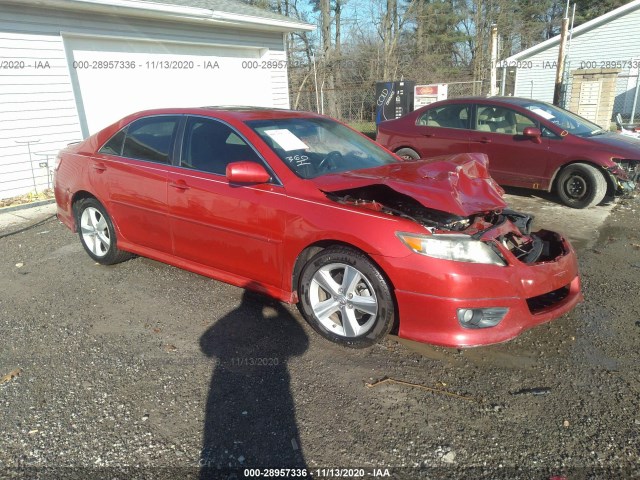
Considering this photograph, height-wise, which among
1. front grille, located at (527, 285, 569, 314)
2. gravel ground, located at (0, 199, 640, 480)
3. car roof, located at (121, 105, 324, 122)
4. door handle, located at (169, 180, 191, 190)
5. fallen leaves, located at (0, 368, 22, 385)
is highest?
car roof, located at (121, 105, 324, 122)

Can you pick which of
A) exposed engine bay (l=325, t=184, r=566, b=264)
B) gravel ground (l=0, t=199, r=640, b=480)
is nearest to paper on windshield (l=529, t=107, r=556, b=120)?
gravel ground (l=0, t=199, r=640, b=480)

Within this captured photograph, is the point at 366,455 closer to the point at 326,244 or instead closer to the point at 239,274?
the point at 326,244

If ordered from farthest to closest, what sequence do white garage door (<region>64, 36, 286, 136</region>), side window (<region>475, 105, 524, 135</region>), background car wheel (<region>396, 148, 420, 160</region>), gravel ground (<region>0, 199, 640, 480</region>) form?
white garage door (<region>64, 36, 286, 136</region>)
background car wheel (<region>396, 148, 420, 160</region>)
side window (<region>475, 105, 524, 135</region>)
gravel ground (<region>0, 199, 640, 480</region>)

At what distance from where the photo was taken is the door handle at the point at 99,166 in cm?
444

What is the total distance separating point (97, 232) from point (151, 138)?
123 centimetres

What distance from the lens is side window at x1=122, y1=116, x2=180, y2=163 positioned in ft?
13.3

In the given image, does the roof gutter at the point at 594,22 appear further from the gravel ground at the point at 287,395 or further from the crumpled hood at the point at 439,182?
the gravel ground at the point at 287,395

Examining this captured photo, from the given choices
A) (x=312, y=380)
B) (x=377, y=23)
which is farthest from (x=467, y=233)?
(x=377, y=23)

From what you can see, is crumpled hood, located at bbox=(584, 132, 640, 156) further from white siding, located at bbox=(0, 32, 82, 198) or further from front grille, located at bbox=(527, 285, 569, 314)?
white siding, located at bbox=(0, 32, 82, 198)

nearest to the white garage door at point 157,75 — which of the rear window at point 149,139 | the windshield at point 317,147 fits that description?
the rear window at point 149,139

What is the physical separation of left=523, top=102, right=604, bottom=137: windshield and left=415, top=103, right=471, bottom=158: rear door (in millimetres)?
951

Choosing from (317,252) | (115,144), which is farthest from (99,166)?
(317,252)

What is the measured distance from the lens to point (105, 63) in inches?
350

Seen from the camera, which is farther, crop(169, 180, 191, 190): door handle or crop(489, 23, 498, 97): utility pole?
crop(489, 23, 498, 97): utility pole
